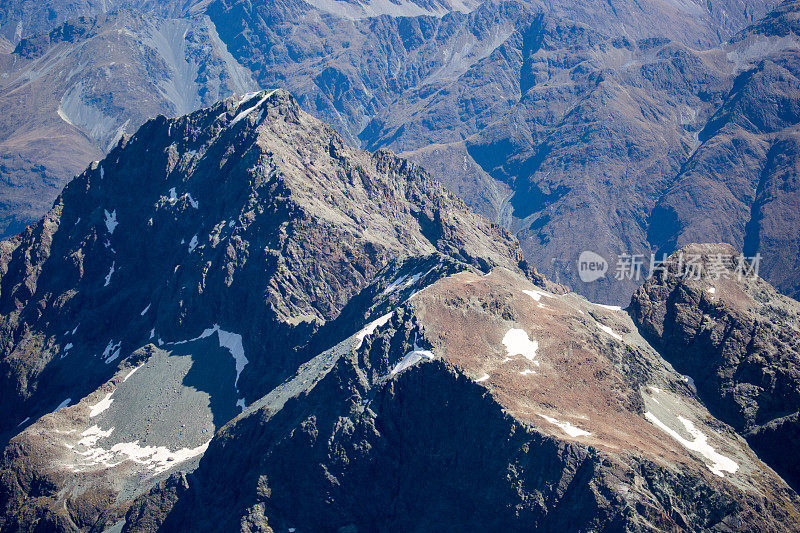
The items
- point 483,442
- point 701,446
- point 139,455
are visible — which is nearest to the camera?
point 483,442

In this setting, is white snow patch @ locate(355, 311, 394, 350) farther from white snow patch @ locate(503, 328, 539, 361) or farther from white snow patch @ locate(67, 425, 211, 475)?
white snow patch @ locate(67, 425, 211, 475)

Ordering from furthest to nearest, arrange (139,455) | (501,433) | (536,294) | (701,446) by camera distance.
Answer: (139,455), (536,294), (701,446), (501,433)

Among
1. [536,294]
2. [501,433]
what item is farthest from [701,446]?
[536,294]

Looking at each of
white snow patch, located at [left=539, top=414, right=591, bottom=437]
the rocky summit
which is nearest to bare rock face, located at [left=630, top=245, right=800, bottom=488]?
the rocky summit

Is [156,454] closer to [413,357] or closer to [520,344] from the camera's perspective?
[413,357]

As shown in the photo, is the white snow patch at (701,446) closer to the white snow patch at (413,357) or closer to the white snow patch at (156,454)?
the white snow patch at (413,357)

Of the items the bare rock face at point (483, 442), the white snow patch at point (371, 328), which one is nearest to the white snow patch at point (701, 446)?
the bare rock face at point (483, 442)
